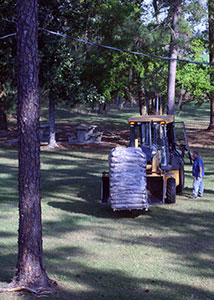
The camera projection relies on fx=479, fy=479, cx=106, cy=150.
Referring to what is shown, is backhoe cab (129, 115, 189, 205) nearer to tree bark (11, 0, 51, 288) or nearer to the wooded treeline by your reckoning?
tree bark (11, 0, 51, 288)

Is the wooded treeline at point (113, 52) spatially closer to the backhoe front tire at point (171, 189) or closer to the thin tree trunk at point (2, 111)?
the thin tree trunk at point (2, 111)

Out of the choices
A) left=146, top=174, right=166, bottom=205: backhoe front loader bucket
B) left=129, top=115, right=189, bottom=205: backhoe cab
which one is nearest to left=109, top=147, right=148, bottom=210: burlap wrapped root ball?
left=146, top=174, right=166, bottom=205: backhoe front loader bucket

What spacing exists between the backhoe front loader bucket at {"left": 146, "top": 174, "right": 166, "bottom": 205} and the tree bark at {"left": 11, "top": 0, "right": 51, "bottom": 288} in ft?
20.2

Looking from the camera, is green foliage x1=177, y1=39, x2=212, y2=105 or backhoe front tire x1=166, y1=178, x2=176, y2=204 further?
green foliage x1=177, y1=39, x2=212, y2=105

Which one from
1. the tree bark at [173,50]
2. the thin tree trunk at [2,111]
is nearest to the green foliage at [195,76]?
the tree bark at [173,50]

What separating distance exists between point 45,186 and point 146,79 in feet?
55.9

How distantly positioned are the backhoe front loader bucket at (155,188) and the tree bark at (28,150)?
6144 millimetres

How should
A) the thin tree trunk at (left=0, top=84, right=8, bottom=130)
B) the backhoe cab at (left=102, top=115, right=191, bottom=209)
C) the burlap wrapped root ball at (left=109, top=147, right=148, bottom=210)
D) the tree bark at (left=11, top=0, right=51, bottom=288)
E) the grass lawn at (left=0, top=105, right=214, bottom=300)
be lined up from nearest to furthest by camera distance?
the tree bark at (left=11, top=0, right=51, bottom=288)
the grass lawn at (left=0, top=105, right=214, bottom=300)
the burlap wrapped root ball at (left=109, top=147, right=148, bottom=210)
the backhoe cab at (left=102, top=115, right=191, bottom=209)
the thin tree trunk at (left=0, top=84, right=8, bottom=130)

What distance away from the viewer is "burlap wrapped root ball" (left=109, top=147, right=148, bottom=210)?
38.1 ft

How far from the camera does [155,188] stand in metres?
14.2

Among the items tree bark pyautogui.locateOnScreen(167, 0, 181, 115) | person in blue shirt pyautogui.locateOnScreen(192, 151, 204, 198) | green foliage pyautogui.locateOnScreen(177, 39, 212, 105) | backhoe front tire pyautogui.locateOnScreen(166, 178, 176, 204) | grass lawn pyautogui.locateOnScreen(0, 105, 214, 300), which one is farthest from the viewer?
green foliage pyautogui.locateOnScreen(177, 39, 212, 105)

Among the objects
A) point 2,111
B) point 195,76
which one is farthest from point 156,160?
point 2,111

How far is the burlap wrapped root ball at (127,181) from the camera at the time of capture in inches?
458

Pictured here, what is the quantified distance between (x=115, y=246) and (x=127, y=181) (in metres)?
2.17
